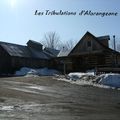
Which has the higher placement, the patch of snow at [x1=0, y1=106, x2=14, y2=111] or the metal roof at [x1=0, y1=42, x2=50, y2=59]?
the metal roof at [x1=0, y1=42, x2=50, y2=59]

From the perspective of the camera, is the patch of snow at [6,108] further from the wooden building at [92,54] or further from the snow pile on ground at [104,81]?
the wooden building at [92,54]

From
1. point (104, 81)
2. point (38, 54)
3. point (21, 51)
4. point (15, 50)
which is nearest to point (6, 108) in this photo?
point (104, 81)

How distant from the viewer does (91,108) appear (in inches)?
452

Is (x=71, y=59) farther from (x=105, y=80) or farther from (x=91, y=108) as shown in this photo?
(x=91, y=108)

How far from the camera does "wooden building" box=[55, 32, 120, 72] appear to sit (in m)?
40.3

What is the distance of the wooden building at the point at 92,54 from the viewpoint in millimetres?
40312

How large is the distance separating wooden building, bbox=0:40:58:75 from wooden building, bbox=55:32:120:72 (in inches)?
381

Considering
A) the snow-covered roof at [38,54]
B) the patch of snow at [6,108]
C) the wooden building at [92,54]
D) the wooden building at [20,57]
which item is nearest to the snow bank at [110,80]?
the patch of snow at [6,108]

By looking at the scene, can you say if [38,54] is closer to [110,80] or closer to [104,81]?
[104,81]

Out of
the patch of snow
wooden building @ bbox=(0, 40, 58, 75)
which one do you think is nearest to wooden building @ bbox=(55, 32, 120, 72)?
wooden building @ bbox=(0, 40, 58, 75)

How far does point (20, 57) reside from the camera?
49.4 meters

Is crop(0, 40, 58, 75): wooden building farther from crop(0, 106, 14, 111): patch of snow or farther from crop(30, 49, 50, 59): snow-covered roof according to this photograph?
crop(0, 106, 14, 111): patch of snow

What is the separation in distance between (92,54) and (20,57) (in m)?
14.4

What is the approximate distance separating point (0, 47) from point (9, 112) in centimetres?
3943
